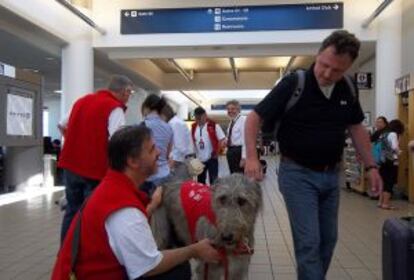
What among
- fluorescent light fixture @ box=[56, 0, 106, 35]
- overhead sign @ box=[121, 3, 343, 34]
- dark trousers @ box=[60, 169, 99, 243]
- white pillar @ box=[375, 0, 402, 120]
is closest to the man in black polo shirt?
dark trousers @ box=[60, 169, 99, 243]

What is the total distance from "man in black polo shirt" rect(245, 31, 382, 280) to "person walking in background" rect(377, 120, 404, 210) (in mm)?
7238

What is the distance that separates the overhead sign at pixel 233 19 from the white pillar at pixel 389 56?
38.0 inches

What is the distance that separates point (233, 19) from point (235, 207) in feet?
33.3

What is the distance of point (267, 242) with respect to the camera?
7051 millimetres

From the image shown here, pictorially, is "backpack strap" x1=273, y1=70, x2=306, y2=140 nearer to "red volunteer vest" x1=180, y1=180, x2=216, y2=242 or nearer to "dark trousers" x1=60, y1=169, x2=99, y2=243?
"red volunteer vest" x1=180, y1=180, x2=216, y2=242

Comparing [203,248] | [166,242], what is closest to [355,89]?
[203,248]

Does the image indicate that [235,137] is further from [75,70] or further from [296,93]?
[296,93]

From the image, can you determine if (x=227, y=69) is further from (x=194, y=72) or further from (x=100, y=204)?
(x=100, y=204)

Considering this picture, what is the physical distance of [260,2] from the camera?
499 inches

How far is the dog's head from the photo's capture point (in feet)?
9.72

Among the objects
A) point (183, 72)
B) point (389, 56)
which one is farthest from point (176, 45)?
point (183, 72)

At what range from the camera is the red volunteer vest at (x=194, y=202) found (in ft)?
12.3

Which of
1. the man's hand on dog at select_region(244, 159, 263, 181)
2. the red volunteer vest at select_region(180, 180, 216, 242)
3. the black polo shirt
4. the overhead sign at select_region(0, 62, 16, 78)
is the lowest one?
the red volunteer vest at select_region(180, 180, 216, 242)

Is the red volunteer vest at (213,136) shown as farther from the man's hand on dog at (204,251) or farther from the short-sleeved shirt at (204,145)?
the man's hand on dog at (204,251)
